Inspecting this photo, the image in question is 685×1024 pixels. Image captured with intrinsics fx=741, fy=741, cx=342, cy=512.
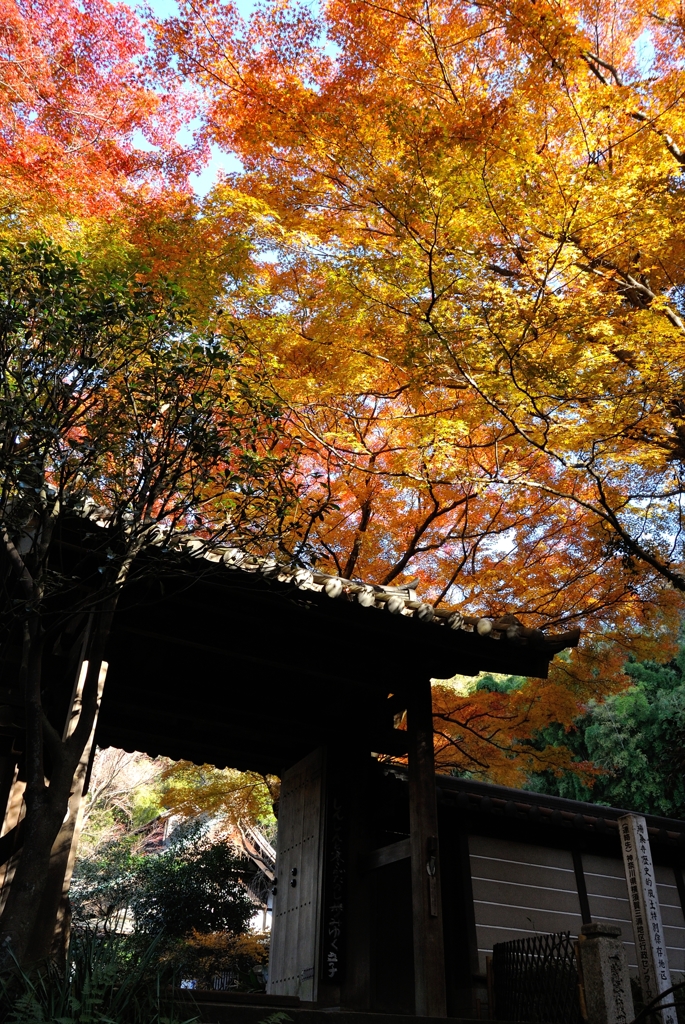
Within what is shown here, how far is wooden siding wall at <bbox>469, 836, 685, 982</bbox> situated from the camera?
8305 mm

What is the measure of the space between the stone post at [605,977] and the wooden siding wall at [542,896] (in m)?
2.48

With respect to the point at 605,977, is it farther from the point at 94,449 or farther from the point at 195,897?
the point at 195,897

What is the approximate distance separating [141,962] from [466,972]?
5.34m

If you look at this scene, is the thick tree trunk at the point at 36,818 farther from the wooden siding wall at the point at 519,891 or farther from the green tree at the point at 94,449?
the wooden siding wall at the point at 519,891

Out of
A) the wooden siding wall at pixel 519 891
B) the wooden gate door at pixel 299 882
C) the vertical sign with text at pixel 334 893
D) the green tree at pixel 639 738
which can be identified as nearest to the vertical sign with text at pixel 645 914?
the wooden siding wall at pixel 519 891

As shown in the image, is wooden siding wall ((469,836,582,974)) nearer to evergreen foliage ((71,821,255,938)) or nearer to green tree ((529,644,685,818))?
green tree ((529,644,685,818))

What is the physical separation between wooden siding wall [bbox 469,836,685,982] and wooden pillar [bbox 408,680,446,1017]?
95.1 inches

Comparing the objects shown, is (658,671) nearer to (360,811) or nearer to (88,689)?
(360,811)

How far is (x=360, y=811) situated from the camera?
802cm

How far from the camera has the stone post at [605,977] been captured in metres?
5.57

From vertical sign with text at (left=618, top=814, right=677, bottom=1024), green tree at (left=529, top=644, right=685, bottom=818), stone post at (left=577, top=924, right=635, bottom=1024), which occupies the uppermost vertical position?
green tree at (left=529, top=644, right=685, bottom=818)

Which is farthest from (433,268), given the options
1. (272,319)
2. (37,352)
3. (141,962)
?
(141,962)

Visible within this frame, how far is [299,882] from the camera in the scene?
320 inches

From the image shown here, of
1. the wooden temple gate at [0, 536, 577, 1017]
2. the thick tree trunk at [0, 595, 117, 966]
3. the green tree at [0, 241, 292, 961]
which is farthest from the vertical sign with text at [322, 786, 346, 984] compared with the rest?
the thick tree trunk at [0, 595, 117, 966]
